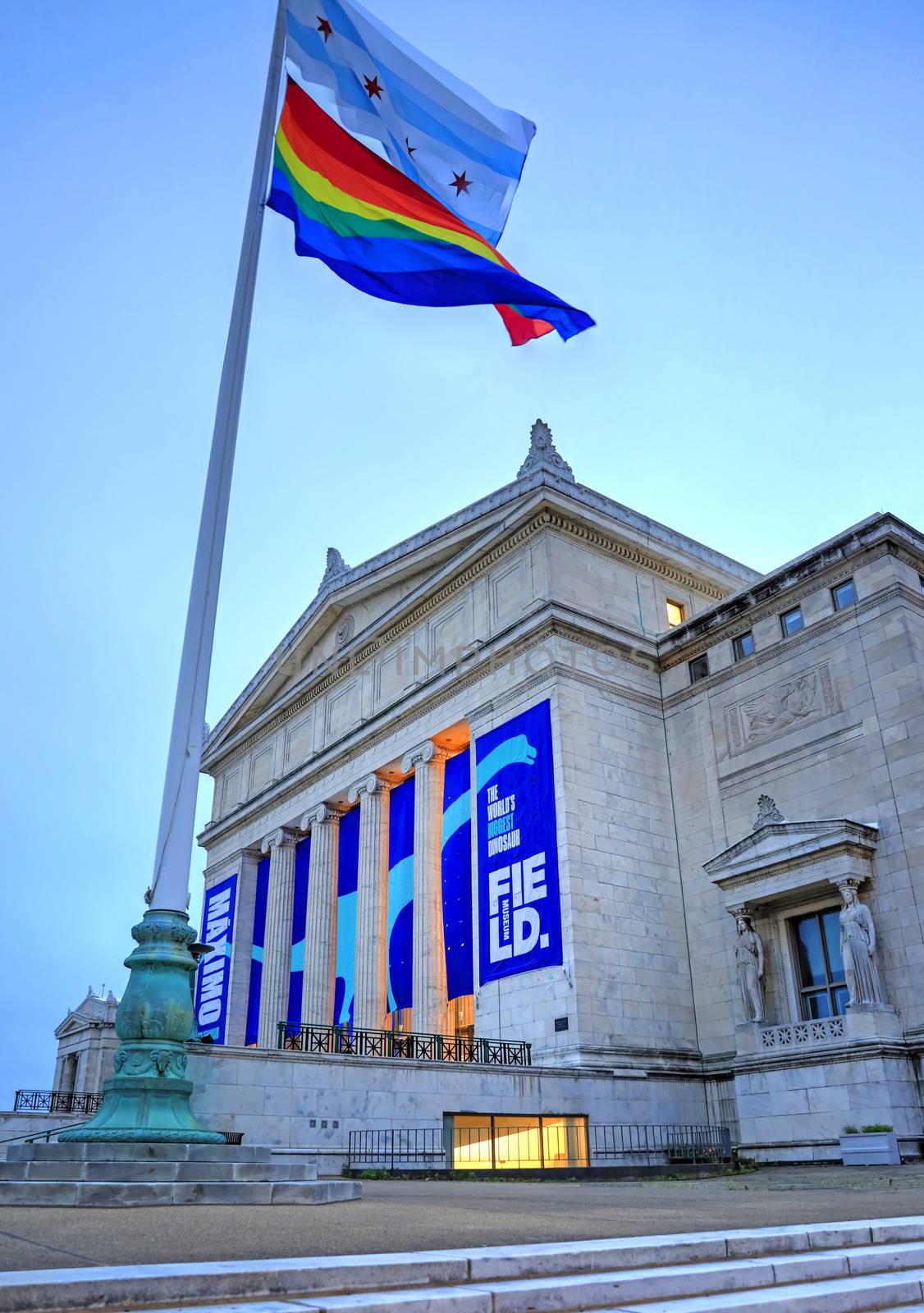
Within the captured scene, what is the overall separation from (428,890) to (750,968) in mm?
11183

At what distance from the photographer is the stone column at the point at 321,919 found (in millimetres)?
38219

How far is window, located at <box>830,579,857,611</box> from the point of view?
2820cm

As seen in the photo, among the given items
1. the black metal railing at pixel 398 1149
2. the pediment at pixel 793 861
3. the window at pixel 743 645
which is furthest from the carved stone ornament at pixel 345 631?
the black metal railing at pixel 398 1149

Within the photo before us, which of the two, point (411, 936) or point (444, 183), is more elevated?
point (444, 183)

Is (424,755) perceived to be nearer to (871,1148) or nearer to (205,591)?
(871,1148)

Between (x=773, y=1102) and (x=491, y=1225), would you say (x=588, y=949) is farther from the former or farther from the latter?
(x=491, y=1225)

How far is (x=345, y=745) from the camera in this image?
1561 inches

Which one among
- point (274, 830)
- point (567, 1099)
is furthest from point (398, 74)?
point (274, 830)

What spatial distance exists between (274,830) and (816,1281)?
39.5 meters

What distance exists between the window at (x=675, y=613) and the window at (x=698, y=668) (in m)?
3.26

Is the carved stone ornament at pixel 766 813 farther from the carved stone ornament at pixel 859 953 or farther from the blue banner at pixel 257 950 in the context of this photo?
the blue banner at pixel 257 950

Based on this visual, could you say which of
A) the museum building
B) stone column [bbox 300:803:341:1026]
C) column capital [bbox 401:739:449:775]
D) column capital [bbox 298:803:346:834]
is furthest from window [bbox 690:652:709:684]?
stone column [bbox 300:803:341:1026]

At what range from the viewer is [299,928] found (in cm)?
4216

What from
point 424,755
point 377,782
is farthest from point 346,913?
point 424,755
